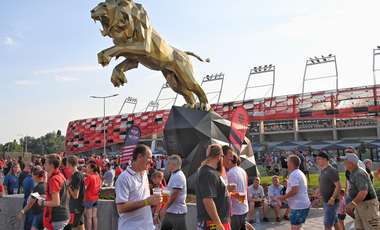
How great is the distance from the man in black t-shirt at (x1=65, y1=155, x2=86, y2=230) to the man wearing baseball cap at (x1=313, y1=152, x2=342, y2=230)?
14.6ft

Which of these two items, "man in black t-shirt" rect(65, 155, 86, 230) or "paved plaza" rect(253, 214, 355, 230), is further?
"paved plaza" rect(253, 214, 355, 230)

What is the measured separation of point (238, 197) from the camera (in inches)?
177

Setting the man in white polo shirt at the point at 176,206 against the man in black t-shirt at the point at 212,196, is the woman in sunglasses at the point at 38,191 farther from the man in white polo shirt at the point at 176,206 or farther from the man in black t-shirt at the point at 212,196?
the man in black t-shirt at the point at 212,196

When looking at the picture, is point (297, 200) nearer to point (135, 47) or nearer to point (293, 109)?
point (135, 47)

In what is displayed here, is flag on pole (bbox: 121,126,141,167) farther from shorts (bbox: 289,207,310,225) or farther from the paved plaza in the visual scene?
shorts (bbox: 289,207,310,225)

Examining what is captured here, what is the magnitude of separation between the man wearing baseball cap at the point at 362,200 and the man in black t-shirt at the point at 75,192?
15.2 ft

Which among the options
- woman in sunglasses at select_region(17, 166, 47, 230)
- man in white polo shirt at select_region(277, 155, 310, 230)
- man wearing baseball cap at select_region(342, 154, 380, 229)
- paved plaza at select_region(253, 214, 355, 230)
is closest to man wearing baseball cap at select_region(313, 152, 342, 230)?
man wearing baseball cap at select_region(342, 154, 380, 229)

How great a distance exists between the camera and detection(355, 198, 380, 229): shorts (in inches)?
197

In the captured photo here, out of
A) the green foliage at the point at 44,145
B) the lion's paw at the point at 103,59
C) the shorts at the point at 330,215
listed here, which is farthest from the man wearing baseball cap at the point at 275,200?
the green foliage at the point at 44,145

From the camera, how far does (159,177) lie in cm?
584

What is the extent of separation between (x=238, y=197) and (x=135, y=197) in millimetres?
1826

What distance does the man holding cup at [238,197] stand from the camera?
183 inches

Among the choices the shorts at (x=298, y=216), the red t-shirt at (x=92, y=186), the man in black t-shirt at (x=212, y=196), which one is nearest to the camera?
the man in black t-shirt at (x=212, y=196)

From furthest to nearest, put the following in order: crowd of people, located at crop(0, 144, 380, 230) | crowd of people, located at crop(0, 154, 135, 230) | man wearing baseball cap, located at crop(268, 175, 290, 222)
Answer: man wearing baseball cap, located at crop(268, 175, 290, 222)
crowd of people, located at crop(0, 154, 135, 230)
crowd of people, located at crop(0, 144, 380, 230)
